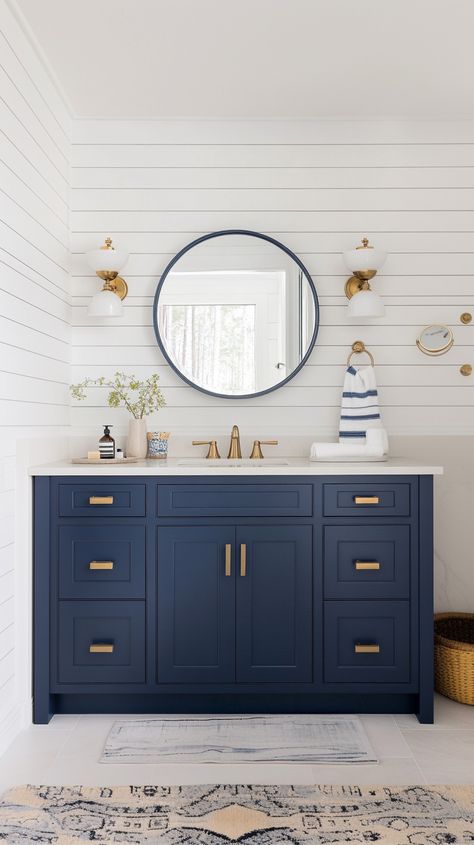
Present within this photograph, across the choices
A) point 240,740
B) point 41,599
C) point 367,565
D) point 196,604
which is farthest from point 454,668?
point 41,599

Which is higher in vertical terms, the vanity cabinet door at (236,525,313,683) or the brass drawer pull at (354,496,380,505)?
the brass drawer pull at (354,496,380,505)

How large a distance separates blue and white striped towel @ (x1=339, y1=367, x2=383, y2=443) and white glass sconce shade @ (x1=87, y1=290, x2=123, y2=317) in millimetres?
1096

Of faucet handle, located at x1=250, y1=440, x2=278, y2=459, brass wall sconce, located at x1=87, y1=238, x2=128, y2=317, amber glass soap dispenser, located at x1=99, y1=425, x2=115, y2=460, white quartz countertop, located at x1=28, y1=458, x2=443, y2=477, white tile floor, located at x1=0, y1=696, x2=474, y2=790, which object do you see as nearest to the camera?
white tile floor, located at x1=0, y1=696, x2=474, y2=790

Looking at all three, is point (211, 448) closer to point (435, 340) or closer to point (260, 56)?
point (435, 340)

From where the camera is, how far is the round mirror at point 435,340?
3234 mm

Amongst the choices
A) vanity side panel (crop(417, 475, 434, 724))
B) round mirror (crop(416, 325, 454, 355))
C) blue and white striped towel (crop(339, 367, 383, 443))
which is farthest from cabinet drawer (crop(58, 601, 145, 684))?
round mirror (crop(416, 325, 454, 355))

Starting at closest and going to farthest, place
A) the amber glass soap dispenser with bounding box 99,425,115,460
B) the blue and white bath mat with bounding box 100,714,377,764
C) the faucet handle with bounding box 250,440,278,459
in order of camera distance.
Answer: the blue and white bath mat with bounding box 100,714,377,764, the amber glass soap dispenser with bounding box 99,425,115,460, the faucet handle with bounding box 250,440,278,459

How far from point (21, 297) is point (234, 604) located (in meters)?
1.40

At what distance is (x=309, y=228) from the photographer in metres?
3.26

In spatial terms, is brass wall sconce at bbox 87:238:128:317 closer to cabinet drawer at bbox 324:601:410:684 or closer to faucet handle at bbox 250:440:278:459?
faucet handle at bbox 250:440:278:459

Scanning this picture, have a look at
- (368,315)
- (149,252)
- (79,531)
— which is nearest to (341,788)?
(79,531)

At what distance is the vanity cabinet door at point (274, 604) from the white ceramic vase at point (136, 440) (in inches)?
28.6

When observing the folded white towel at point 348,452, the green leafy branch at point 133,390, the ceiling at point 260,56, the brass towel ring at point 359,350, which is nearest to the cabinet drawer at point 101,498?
the green leafy branch at point 133,390

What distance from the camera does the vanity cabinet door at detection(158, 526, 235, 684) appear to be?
2.61 meters
